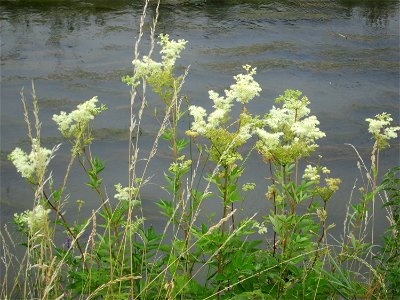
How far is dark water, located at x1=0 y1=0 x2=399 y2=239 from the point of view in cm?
614

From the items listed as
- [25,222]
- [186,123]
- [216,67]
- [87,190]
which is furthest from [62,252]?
[216,67]

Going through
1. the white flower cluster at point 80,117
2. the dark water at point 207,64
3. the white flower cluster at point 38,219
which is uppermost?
the white flower cluster at point 80,117

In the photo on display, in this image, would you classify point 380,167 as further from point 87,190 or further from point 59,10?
point 59,10

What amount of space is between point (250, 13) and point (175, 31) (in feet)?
5.00

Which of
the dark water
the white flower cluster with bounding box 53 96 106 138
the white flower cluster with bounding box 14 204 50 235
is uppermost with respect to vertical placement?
the white flower cluster with bounding box 53 96 106 138

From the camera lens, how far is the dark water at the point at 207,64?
6.14 meters

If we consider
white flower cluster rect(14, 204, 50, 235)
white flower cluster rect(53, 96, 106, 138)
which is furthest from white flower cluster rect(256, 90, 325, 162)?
white flower cluster rect(14, 204, 50, 235)

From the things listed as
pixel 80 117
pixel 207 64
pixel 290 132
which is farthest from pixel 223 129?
pixel 207 64

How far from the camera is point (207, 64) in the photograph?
8359 mm

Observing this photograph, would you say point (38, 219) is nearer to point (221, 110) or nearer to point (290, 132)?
point (221, 110)

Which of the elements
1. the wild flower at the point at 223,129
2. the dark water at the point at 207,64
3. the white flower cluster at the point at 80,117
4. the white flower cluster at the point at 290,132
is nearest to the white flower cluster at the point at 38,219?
the white flower cluster at the point at 80,117

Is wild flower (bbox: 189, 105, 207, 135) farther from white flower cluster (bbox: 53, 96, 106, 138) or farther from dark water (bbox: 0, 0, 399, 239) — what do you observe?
dark water (bbox: 0, 0, 399, 239)

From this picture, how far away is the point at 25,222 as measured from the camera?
307 cm

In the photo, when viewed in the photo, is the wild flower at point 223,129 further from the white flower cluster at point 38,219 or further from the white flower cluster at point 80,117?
the white flower cluster at point 38,219
